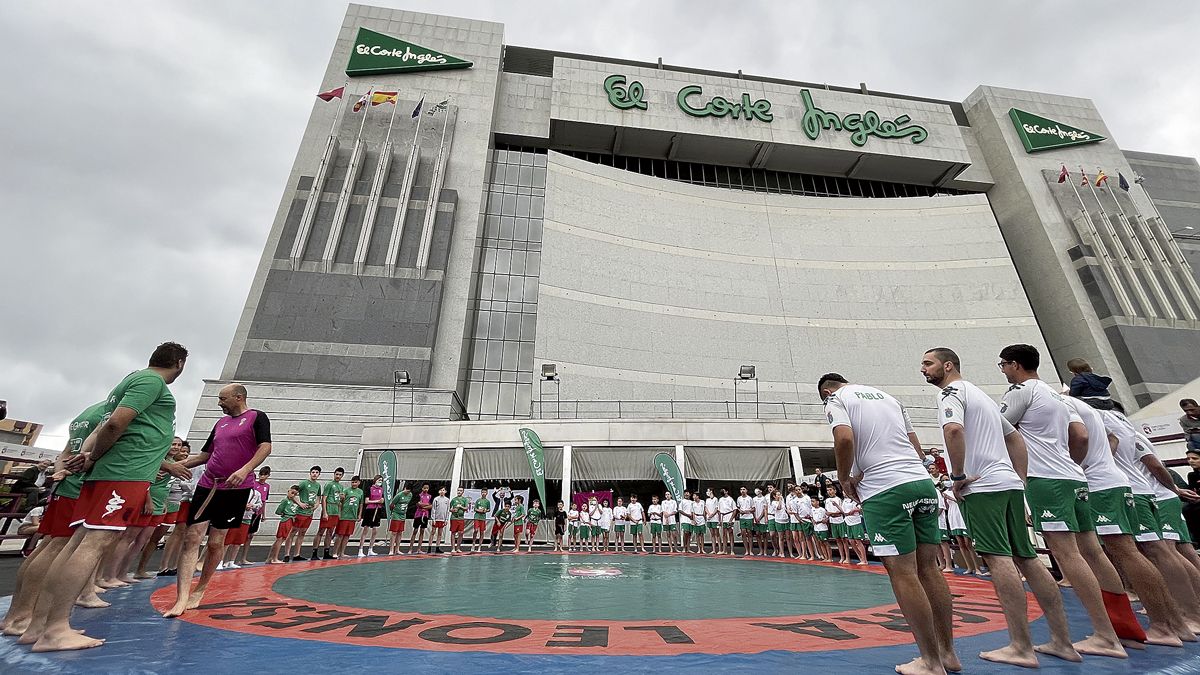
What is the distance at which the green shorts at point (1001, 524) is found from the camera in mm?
3057

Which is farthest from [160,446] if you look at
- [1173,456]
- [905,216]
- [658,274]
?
[905,216]

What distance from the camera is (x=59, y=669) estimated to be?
2646mm

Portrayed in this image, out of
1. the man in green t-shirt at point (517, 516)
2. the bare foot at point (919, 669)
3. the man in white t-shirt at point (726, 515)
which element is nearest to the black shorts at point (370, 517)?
the man in green t-shirt at point (517, 516)

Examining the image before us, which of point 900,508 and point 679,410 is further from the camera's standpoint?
point 679,410

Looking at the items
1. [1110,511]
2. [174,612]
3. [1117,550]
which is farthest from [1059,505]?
[174,612]

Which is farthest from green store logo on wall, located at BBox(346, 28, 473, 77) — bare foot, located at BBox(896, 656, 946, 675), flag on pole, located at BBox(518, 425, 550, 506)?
bare foot, located at BBox(896, 656, 946, 675)

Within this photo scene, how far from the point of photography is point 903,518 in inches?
111

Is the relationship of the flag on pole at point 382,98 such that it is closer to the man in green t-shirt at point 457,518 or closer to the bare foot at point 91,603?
the man in green t-shirt at point 457,518

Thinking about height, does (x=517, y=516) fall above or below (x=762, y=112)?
below

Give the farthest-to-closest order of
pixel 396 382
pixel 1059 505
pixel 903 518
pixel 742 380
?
pixel 742 380 < pixel 396 382 < pixel 1059 505 < pixel 903 518

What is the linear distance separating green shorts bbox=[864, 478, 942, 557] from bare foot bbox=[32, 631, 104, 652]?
15.4ft

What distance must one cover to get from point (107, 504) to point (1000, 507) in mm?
5668

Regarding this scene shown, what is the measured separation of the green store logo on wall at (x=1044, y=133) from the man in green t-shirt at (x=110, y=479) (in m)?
44.3

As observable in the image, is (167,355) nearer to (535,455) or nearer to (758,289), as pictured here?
(535,455)
